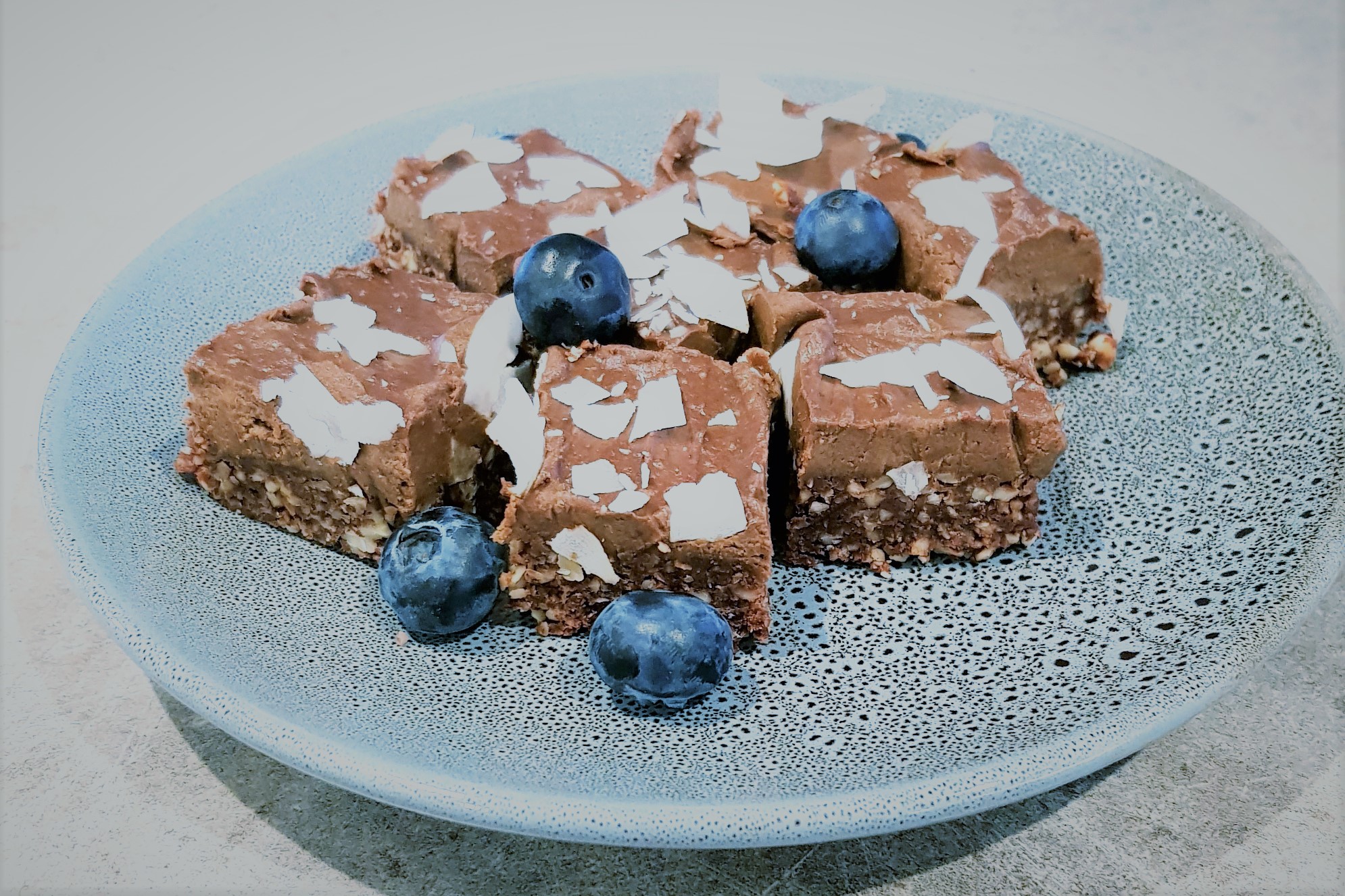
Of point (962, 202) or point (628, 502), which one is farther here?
point (962, 202)

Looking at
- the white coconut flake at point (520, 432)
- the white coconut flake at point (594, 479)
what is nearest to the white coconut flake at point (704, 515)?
the white coconut flake at point (594, 479)

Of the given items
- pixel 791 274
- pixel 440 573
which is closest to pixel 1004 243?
pixel 791 274

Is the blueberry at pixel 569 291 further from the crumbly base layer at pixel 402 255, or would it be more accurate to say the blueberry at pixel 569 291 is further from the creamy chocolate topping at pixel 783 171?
the creamy chocolate topping at pixel 783 171

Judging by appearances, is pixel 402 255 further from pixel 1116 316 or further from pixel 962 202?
pixel 1116 316

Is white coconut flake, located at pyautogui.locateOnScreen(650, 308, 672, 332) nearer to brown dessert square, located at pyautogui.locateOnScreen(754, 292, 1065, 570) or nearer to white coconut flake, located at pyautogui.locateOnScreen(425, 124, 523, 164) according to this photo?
brown dessert square, located at pyautogui.locateOnScreen(754, 292, 1065, 570)

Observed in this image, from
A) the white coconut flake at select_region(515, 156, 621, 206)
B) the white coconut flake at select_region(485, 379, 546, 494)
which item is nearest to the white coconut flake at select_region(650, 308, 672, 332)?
the white coconut flake at select_region(485, 379, 546, 494)

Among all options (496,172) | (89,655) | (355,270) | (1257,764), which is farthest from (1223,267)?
(89,655)
